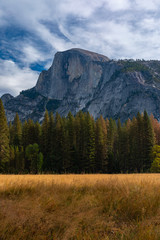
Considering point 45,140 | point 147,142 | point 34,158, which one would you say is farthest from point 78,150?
point 147,142

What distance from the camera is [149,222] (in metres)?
4.60

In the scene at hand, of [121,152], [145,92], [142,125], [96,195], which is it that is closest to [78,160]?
[121,152]

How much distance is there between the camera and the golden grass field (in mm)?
4035

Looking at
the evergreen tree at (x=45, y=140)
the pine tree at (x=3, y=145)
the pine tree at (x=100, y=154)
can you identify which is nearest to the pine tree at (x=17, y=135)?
the evergreen tree at (x=45, y=140)

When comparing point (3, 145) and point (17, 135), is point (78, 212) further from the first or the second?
point (17, 135)

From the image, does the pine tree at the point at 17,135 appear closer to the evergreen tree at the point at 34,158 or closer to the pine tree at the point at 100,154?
the evergreen tree at the point at 34,158

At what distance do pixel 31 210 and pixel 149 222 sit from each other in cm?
307

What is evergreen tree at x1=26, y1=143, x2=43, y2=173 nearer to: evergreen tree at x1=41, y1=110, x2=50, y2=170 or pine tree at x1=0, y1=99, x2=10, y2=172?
evergreen tree at x1=41, y1=110, x2=50, y2=170

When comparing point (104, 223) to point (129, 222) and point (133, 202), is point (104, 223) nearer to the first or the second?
point (129, 222)

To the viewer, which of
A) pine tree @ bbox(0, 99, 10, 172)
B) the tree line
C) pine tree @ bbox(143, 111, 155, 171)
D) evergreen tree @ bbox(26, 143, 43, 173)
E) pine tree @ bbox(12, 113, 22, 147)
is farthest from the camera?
pine tree @ bbox(12, 113, 22, 147)

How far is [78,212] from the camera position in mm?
5090

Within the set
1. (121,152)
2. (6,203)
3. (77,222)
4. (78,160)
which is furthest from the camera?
(121,152)

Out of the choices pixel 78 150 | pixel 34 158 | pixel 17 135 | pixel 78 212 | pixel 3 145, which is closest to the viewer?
pixel 78 212

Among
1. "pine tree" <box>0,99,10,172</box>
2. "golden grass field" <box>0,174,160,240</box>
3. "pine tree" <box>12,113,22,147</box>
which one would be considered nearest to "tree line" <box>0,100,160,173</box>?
"pine tree" <box>0,99,10,172</box>
